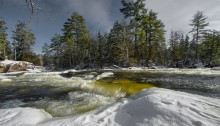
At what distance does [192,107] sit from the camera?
250 cm

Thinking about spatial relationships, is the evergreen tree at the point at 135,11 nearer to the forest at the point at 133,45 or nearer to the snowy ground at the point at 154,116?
the forest at the point at 133,45

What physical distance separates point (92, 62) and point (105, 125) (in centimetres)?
3623

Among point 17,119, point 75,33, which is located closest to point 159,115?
point 17,119

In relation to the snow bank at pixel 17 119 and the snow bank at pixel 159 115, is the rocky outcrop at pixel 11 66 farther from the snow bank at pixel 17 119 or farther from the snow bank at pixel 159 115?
the snow bank at pixel 159 115

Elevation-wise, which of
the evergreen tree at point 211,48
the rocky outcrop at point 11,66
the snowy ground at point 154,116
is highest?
the evergreen tree at point 211,48

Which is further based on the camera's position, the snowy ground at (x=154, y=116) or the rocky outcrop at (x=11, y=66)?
the rocky outcrop at (x=11, y=66)

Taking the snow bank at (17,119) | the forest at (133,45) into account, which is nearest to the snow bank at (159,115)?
the snow bank at (17,119)

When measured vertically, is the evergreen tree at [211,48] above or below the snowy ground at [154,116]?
above

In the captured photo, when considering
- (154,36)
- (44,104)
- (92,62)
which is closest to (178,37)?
(154,36)

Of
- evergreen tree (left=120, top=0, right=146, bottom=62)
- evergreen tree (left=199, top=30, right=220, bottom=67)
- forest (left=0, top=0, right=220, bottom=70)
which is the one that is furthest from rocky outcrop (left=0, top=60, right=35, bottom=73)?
evergreen tree (left=199, top=30, right=220, bottom=67)

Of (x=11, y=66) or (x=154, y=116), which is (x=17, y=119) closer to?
(x=154, y=116)

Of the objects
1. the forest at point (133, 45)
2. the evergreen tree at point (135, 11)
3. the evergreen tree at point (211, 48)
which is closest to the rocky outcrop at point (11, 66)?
the forest at point (133, 45)

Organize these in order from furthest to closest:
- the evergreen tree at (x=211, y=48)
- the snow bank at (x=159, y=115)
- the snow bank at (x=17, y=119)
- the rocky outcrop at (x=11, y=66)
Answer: the evergreen tree at (x=211, y=48), the rocky outcrop at (x=11, y=66), the snow bank at (x=17, y=119), the snow bank at (x=159, y=115)

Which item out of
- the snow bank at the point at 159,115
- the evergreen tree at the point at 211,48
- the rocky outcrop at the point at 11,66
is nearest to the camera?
the snow bank at the point at 159,115
